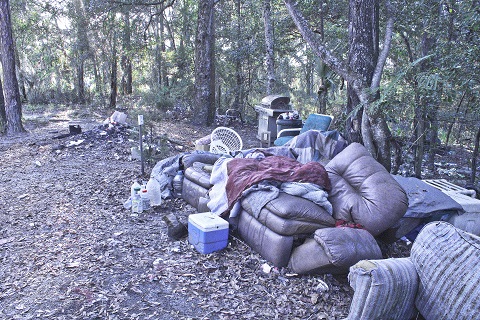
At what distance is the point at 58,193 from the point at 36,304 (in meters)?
2.54

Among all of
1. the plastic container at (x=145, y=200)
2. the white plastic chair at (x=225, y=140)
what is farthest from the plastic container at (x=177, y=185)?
the white plastic chair at (x=225, y=140)

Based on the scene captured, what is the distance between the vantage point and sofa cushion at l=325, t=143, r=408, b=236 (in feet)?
9.80

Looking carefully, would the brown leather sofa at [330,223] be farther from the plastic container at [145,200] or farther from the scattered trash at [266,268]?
the plastic container at [145,200]

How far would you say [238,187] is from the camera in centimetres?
349

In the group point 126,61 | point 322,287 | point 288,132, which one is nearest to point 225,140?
point 288,132

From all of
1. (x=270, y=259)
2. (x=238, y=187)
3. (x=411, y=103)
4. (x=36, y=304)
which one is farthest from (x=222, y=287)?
(x=411, y=103)

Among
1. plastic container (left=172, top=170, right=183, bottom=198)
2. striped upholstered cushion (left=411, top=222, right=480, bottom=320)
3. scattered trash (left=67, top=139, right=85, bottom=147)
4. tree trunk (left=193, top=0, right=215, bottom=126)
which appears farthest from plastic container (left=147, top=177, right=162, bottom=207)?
tree trunk (left=193, top=0, right=215, bottom=126)

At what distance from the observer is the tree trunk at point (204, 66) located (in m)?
9.85

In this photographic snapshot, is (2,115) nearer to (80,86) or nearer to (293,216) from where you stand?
(80,86)

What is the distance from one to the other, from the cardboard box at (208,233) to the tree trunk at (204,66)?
750 cm

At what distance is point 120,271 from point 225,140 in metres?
3.54

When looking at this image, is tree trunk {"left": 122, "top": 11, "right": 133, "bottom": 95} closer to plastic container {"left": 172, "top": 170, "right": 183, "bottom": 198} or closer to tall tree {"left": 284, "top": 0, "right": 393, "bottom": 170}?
plastic container {"left": 172, "top": 170, "right": 183, "bottom": 198}

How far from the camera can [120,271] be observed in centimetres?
289

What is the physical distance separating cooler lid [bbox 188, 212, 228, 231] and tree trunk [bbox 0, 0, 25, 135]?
7625 millimetres
